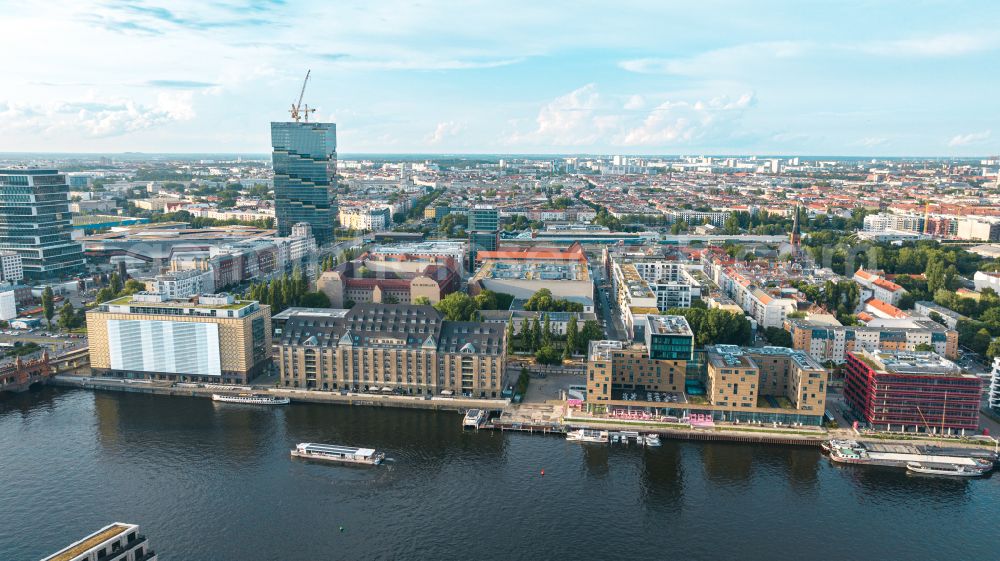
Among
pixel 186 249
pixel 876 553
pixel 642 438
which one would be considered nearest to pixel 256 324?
pixel 642 438

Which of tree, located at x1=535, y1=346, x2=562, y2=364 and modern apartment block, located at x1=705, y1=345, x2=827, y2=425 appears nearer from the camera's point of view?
modern apartment block, located at x1=705, y1=345, x2=827, y2=425

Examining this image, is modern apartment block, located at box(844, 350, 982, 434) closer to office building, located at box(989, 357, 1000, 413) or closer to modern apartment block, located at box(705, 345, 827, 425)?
modern apartment block, located at box(705, 345, 827, 425)

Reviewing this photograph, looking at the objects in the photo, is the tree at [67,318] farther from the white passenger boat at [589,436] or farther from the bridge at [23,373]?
the white passenger boat at [589,436]

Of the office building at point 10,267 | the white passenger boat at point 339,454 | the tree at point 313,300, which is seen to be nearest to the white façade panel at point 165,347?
the white passenger boat at point 339,454

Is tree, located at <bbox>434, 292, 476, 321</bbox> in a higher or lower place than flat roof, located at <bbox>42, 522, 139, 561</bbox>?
higher

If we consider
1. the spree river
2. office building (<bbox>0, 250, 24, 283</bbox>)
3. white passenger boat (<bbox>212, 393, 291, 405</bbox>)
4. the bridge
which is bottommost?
the spree river

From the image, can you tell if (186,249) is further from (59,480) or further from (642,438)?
(642,438)

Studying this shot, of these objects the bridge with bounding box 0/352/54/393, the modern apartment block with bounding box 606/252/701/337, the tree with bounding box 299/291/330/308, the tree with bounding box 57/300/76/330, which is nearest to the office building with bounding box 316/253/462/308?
the tree with bounding box 299/291/330/308
